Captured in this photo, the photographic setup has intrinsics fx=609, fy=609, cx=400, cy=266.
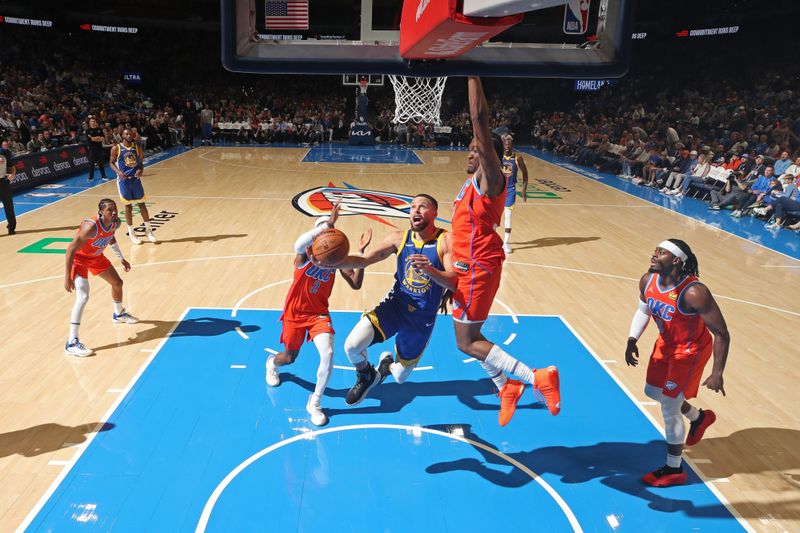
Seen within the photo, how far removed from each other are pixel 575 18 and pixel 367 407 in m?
3.54

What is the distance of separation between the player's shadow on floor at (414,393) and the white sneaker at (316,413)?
0.53 feet

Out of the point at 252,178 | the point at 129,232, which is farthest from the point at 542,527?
the point at 252,178

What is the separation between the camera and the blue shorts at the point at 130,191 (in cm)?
1018

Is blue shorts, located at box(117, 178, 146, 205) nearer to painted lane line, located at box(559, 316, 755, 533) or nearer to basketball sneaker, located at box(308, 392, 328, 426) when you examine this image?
basketball sneaker, located at box(308, 392, 328, 426)

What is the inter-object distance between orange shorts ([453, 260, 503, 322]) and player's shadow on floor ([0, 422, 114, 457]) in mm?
3008

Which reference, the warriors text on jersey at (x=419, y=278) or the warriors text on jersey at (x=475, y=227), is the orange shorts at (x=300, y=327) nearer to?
the warriors text on jersey at (x=419, y=278)

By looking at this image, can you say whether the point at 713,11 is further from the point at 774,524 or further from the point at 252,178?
the point at 774,524

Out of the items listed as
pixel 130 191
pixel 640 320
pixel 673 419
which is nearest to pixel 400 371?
pixel 640 320

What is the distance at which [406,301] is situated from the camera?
5.01 m

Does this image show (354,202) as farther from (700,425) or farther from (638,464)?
(700,425)

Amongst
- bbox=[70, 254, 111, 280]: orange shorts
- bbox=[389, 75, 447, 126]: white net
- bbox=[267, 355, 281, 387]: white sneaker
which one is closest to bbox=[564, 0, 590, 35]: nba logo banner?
bbox=[267, 355, 281, 387]: white sneaker

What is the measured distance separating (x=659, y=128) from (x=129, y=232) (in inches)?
798

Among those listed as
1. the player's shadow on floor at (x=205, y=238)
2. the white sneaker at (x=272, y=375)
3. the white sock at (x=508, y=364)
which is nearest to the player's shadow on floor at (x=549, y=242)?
the player's shadow on floor at (x=205, y=238)

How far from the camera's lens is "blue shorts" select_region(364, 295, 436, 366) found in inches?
198
